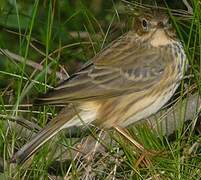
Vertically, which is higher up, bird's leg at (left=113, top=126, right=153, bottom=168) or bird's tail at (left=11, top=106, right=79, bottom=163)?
bird's tail at (left=11, top=106, right=79, bottom=163)

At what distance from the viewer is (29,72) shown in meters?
6.89

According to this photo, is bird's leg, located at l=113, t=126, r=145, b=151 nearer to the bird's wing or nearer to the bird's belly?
the bird's belly

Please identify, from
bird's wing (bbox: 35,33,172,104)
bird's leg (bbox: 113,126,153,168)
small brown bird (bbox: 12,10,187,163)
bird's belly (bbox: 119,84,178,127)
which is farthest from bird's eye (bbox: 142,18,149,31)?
bird's leg (bbox: 113,126,153,168)

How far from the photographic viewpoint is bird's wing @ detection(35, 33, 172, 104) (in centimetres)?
598

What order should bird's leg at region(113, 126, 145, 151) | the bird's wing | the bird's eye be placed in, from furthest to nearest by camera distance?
the bird's eye → the bird's wing → bird's leg at region(113, 126, 145, 151)

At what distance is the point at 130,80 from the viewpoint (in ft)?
19.9

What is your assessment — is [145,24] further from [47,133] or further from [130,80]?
[47,133]

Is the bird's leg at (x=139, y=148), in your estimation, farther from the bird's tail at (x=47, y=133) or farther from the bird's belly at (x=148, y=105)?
the bird's tail at (x=47, y=133)

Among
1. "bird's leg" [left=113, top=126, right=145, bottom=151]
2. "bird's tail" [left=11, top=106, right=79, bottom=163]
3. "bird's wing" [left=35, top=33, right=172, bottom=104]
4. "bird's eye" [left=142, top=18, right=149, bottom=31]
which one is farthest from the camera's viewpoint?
"bird's eye" [left=142, top=18, right=149, bottom=31]

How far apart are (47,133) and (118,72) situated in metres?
0.58

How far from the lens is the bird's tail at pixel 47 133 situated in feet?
18.7

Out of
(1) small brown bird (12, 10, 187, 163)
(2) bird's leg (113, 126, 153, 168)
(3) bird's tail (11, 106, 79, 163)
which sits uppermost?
(1) small brown bird (12, 10, 187, 163)

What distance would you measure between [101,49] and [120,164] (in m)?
0.89

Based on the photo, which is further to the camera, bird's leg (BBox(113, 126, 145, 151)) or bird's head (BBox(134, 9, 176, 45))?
bird's head (BBox(134, 9, 176, 45))
